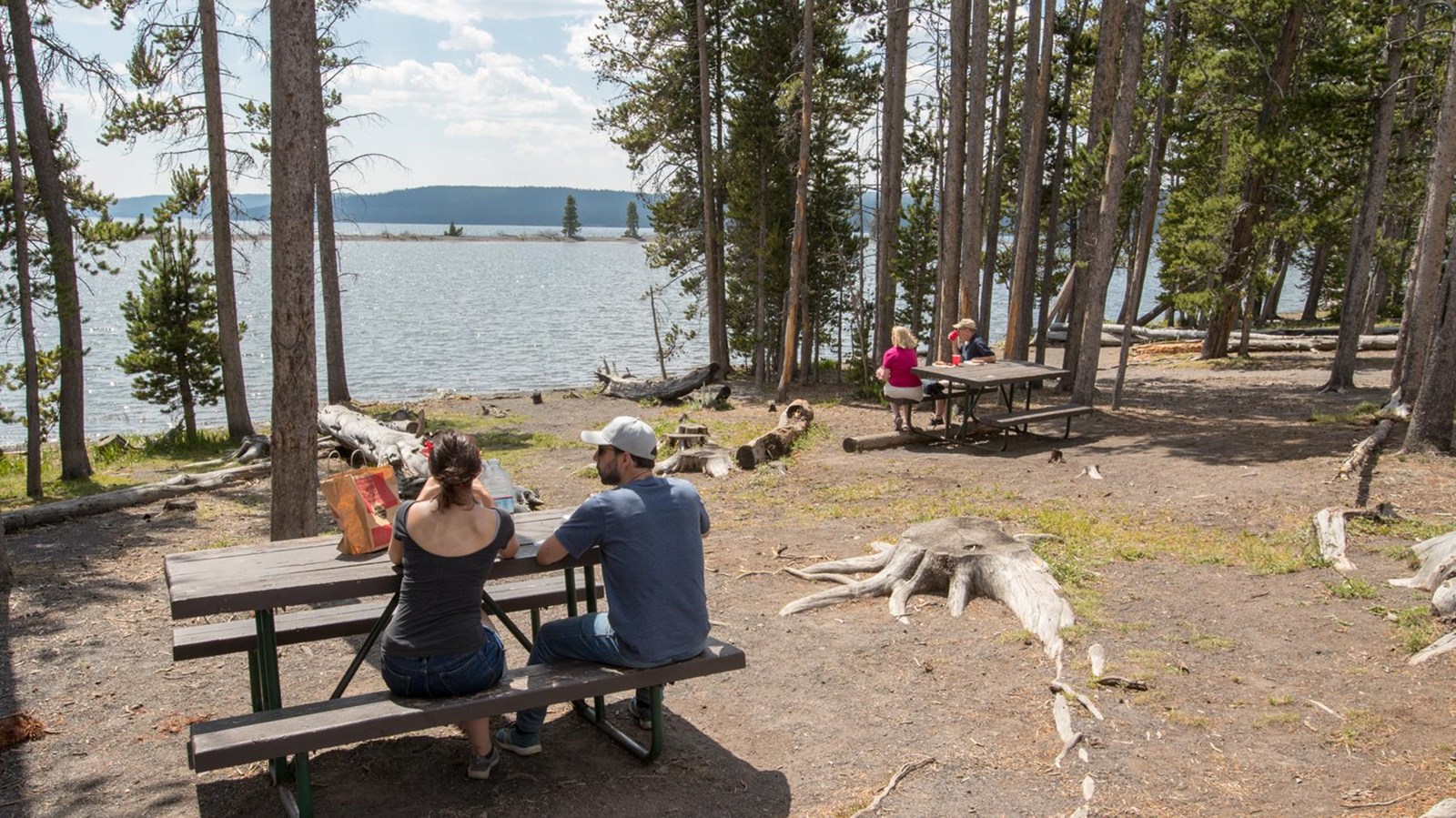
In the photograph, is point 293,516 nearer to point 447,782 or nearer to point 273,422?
point 273,422

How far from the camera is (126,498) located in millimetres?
12117

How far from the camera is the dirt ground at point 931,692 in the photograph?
4.34 metres

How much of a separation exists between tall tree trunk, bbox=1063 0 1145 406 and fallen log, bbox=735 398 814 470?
404cm

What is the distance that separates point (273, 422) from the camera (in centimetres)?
727

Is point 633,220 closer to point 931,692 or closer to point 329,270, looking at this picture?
point 329,270

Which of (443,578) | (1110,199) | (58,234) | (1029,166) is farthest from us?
(1029,166)

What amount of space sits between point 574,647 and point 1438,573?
542 centimetres

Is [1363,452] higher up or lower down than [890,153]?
lower down

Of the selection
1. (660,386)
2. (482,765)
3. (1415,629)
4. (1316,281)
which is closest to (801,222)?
(660,386)

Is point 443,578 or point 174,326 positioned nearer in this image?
point 443,578

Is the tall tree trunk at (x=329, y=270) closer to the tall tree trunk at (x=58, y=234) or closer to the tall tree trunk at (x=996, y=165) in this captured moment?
the tall tree trunk at (x=58, y=234)

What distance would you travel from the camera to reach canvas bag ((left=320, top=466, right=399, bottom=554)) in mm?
4445

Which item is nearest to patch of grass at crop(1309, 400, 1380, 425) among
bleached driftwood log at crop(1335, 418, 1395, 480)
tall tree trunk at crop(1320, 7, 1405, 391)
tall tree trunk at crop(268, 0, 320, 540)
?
bleached driftwood log at crop(1335, 418, 1395, 480)

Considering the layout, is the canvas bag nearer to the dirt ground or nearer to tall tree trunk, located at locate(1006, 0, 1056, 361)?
the dirt ground
